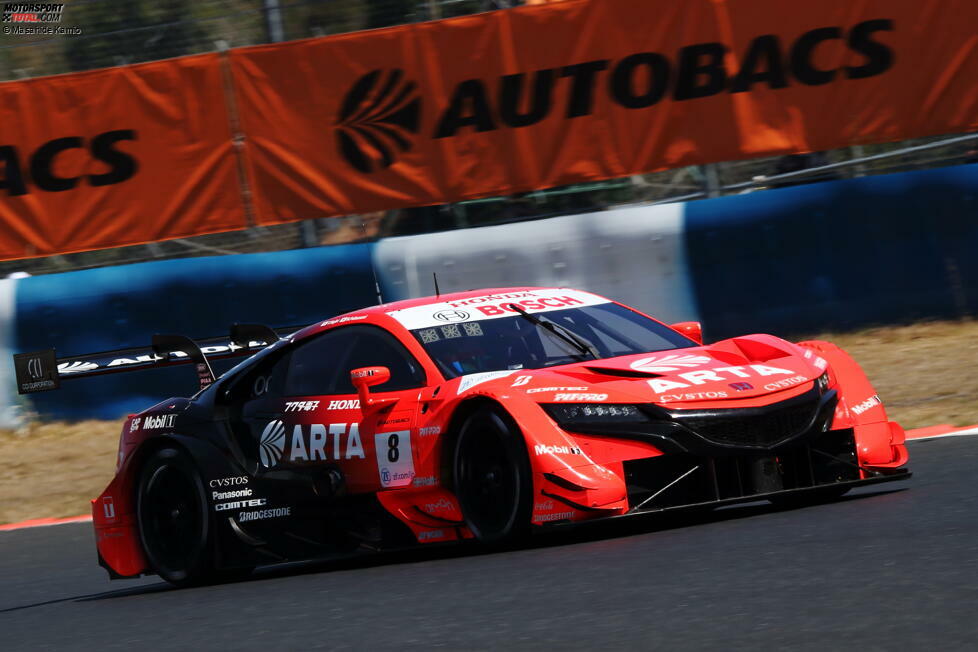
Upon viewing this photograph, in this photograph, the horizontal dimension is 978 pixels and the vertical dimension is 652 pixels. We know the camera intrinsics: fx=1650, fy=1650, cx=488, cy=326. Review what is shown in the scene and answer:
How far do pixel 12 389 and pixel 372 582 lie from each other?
8099 millimetres

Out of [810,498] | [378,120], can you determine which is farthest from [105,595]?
[378,120]

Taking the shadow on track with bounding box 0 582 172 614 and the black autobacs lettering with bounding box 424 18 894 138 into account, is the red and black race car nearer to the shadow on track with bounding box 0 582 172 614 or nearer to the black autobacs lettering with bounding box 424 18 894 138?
the shadow on track with bounding box 0 582 172 614

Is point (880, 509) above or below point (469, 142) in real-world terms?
below

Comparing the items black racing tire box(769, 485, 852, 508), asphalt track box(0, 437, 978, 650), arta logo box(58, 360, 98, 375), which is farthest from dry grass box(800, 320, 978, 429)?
arta logo box(58, 360, 98, 375)

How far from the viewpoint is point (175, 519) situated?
8.29 meters

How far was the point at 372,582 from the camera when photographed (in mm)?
6781

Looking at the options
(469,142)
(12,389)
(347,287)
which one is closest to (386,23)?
(469,142)

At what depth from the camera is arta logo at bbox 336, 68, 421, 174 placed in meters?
15.0

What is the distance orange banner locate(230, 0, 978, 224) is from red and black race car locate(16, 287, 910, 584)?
249 inches

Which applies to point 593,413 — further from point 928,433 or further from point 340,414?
point 928,433

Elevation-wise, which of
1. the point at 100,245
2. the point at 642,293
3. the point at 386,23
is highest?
the point at 386,23

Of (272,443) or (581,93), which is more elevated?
(581,93)

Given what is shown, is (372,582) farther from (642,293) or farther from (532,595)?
(642,293)

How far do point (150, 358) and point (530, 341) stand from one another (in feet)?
7.80
